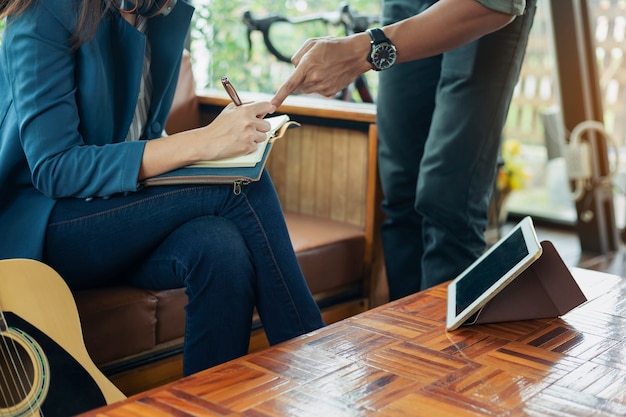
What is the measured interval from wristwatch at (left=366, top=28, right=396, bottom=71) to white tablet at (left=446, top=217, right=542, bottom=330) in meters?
0.45

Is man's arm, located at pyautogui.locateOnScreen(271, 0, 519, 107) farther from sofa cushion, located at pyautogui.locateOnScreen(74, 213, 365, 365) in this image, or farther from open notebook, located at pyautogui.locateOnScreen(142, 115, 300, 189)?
sofa cushion, located at pyautogui.locateOnScreen(74, 213, 365, 365)

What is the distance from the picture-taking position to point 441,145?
191 cm

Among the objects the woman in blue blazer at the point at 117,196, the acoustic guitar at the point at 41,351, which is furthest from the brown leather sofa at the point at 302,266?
the acoustic guitar at the point at 41,351

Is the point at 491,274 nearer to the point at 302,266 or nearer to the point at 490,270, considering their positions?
the point at 490,270

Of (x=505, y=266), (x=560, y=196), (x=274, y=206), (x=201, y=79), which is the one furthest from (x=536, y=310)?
(x=560, y=196)

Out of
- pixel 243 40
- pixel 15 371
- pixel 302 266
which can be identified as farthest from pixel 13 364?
pixel 243 40

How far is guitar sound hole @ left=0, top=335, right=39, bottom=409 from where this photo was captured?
1.25 metres

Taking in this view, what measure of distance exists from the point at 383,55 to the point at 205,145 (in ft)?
1.44

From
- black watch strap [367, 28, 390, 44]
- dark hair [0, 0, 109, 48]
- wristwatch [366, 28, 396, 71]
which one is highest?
dark hair [0, 0, 109, 48]

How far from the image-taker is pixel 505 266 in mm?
1320

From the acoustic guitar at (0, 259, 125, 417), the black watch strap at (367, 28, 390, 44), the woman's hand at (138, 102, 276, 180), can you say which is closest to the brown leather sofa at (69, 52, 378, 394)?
the acoustic guitar at (0, 259, 125, 417)

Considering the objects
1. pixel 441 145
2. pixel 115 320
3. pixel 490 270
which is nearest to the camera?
pixel 490 270

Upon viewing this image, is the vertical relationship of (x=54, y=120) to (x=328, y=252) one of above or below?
above

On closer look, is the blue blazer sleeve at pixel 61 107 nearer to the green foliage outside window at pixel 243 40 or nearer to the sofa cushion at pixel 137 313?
the sofa cushion at pixel 137 313
